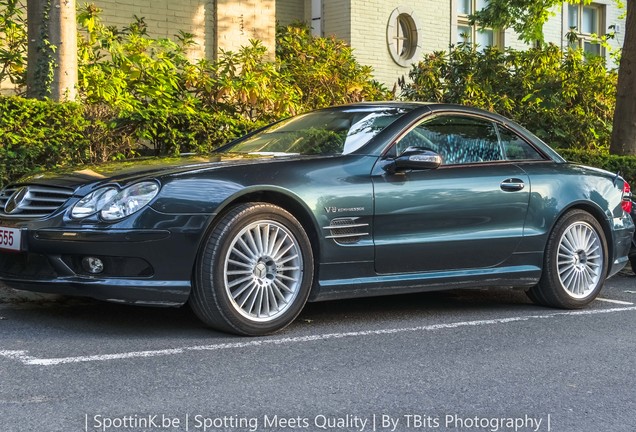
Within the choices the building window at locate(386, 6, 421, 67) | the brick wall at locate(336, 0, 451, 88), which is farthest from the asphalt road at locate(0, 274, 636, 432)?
the building window at locate(386, 6, 421, 67)

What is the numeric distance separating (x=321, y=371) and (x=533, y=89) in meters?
11.1

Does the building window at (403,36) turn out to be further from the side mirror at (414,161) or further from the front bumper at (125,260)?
the front bumper at (125,260)

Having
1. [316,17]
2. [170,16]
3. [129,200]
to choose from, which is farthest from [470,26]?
[129,200]

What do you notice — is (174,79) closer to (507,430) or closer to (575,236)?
(575,236)

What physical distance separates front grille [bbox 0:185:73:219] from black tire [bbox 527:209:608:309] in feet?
11.4

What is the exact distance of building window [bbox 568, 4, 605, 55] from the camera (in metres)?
21.5

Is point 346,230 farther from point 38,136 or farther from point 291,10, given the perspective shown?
point 291,10

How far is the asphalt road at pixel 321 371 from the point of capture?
13.8ft

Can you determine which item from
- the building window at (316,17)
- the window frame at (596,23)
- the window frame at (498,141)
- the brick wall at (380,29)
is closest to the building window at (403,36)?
the brick wall at (380,29)

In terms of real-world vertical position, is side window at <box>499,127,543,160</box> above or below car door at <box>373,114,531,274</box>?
above

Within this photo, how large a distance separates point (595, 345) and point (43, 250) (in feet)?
10.8

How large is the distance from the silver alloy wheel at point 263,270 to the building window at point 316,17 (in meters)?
12.0

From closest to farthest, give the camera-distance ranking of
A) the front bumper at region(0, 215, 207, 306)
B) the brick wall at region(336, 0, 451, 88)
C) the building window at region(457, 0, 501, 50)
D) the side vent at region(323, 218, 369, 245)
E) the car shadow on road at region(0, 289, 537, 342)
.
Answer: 1. the front bumper at region(0, 215, 207, 306)
2. the car shadow on road at region(0, 289, 537, 342)
3. the side vent at region(323, 218, 369, 245)
4. the brick wall at region(336, 0, 451, 88)
5. the building window at region(457, 0, 501, 50)

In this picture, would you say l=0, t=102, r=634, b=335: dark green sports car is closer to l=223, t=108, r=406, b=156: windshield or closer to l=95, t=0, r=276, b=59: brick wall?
l=223, t=108, r=406, b=156: windshield
